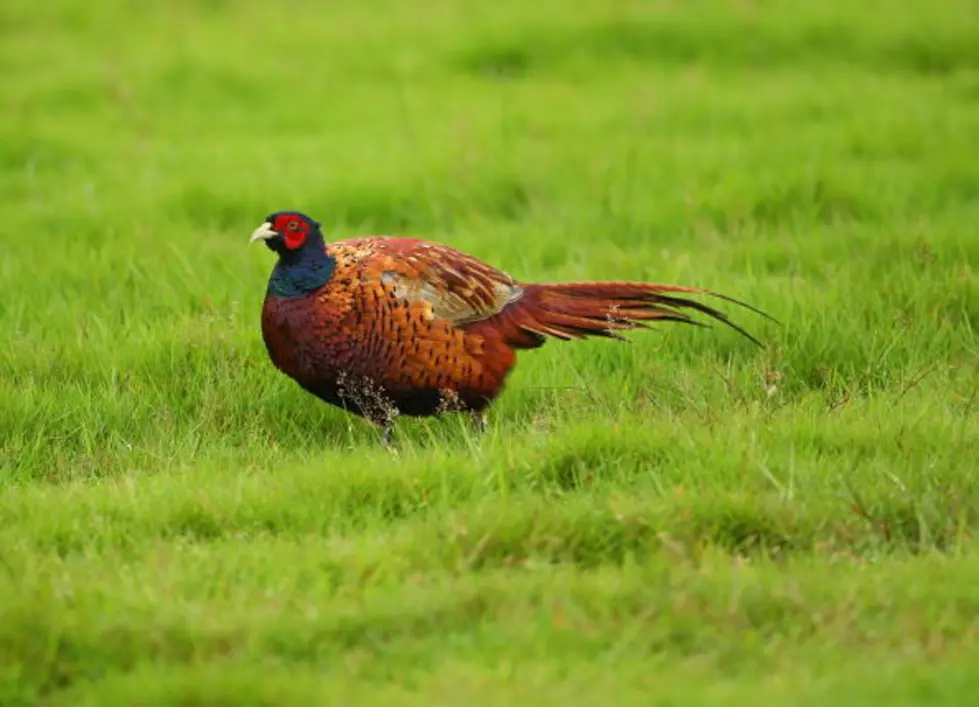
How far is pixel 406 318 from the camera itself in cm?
511

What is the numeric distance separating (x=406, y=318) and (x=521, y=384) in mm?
732

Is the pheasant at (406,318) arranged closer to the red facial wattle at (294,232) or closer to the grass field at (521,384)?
the red facial wattle at (294,232)

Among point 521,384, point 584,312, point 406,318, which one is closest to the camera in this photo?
point 406,318

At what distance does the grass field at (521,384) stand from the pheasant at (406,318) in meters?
0.21

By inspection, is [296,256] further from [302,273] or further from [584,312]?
[584,312]

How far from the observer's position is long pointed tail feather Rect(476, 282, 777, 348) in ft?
17.6

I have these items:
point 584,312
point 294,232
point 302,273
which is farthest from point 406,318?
point 584,312

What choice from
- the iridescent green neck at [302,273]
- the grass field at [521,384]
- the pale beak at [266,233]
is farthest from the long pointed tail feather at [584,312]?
the pale beak at [266,233]

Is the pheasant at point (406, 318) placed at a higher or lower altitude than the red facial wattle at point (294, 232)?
lower

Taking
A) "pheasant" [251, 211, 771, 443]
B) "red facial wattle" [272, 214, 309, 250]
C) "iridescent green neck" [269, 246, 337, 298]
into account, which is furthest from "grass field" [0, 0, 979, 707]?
"red facial wattle" [272, 214, 309, 250]

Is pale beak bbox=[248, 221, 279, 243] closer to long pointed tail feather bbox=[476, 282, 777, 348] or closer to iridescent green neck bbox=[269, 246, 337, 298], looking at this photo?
iridescent green neck bbox=[269, 246, 337, 298]

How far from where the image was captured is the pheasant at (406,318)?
5.07 meters

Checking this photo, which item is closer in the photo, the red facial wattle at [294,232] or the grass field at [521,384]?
the grass field at [521,384]

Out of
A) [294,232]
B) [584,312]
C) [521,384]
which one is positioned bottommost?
[521,384]
